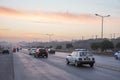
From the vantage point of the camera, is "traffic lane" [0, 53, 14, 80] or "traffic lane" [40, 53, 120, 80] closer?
"traffic lane" [40, 53, 120, 80]

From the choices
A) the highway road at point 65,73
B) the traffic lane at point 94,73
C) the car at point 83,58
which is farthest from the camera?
the car at point 83,58

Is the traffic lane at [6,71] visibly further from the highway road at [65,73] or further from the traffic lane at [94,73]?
the traffic lane at [94,73]

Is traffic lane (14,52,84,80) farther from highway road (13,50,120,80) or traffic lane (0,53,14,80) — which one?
traffic lane (0,53,14,80)

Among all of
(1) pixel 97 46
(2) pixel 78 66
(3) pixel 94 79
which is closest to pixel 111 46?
(1) pixel 97 46

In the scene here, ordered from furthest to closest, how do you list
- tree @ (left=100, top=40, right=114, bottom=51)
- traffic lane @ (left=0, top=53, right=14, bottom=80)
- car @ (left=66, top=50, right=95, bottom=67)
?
tree @ (left=100, top=40, right=114, bottom=51) → car @ (left=66, top=50, right=95, bottom=67) → traffic lane @ (left=0, top=53, right=14, bottom=80)

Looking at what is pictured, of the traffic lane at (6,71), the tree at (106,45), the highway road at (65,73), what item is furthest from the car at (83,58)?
the tree at (106,45)

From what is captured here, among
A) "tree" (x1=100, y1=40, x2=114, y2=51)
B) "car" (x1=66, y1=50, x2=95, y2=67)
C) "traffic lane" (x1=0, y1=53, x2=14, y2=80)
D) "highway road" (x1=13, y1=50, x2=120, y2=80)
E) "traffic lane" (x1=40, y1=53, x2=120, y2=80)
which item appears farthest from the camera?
"tree" (x1=100, y1=40, x2=114, y2=51)

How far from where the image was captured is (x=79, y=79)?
1903cm

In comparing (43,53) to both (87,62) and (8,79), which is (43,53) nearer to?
(87,62)

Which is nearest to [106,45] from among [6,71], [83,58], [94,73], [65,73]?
[83,58]

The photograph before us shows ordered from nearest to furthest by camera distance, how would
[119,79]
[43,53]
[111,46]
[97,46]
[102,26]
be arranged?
[119,79] → [43,53] → [102,26] → [111,46] → [97,46]

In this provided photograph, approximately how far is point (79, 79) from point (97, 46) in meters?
76.1

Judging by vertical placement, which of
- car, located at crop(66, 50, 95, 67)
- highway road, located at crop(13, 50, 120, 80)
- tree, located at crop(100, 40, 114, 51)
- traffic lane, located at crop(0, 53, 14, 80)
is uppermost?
tree, located at crop(100, 40, 114, 51)

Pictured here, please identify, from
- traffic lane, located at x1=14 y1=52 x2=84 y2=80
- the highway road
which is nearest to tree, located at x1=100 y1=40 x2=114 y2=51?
the highway road
